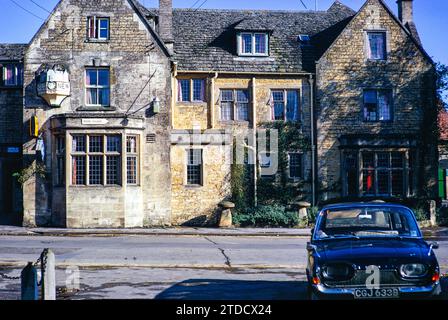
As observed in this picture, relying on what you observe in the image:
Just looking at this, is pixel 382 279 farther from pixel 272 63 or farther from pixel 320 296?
pixel 272 63

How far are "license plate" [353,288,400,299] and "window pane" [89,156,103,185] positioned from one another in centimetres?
1846

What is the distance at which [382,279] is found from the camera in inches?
320

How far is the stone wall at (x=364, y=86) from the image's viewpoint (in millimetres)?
28250

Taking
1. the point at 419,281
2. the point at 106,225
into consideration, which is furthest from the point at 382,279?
the point at 106,225

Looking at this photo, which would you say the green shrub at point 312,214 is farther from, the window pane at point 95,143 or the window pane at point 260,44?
Result: the window pane at point 95,143

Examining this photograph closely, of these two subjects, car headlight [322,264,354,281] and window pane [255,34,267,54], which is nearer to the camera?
car headlight [322,264,354,281]

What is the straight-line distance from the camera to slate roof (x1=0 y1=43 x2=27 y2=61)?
28953 mm

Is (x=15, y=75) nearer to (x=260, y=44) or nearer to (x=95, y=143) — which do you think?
(x=95, y=143)

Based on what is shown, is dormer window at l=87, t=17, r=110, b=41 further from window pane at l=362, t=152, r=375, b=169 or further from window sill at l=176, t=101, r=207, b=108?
window pane at l=362, t=152, r=375, b=169

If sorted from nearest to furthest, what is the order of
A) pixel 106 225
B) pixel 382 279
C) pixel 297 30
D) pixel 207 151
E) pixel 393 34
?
pixel 382 279
pixel 106 225
pixel 207 151
pixel 393 34
pixel 297 30

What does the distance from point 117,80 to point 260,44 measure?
291 inches

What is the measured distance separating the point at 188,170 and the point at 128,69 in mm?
5206

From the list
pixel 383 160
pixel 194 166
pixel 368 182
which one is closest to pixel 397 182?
pixel 383 160

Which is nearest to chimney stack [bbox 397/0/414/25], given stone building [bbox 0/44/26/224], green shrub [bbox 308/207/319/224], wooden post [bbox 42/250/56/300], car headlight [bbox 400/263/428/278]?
green shrub [bbox 308/207/319/224]
